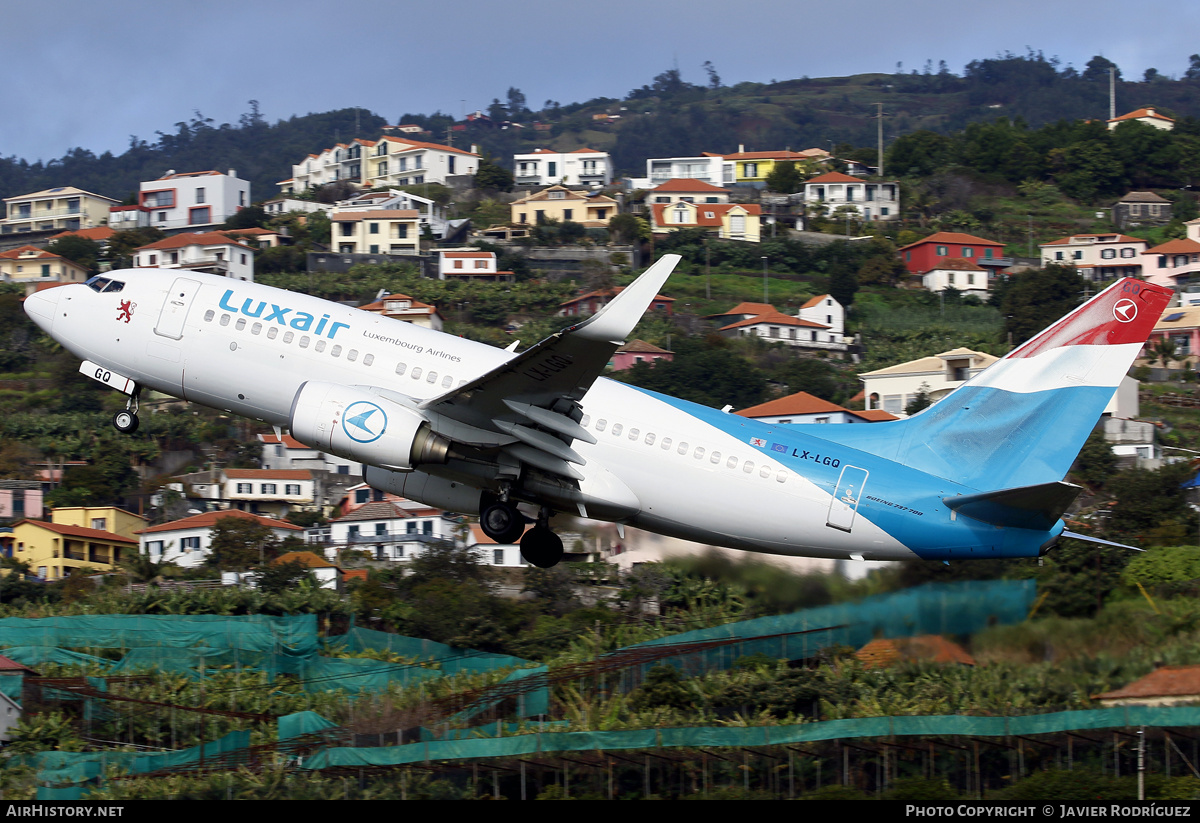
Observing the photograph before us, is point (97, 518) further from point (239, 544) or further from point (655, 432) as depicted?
point (655, 432)

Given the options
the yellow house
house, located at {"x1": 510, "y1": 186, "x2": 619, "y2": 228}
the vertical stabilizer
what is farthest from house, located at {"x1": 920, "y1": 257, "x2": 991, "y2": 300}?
the vertical stabilizer

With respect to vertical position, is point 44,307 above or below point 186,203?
below

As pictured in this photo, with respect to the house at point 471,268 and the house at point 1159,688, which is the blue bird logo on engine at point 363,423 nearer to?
the house at point 1159,688

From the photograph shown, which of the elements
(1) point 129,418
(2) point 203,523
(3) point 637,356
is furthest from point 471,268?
(1) point 129,418

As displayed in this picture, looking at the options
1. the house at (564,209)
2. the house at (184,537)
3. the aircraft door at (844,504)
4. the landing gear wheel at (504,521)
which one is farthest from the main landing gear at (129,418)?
the house at (564,209)

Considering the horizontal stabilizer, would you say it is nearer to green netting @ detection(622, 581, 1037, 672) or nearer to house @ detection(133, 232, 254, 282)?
green netting @ detection(622, 581, 1037, 672)

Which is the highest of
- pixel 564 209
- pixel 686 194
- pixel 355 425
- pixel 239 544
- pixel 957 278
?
pixel 686 194

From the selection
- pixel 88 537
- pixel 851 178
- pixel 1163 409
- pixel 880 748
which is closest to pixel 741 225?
pixel 851 178
